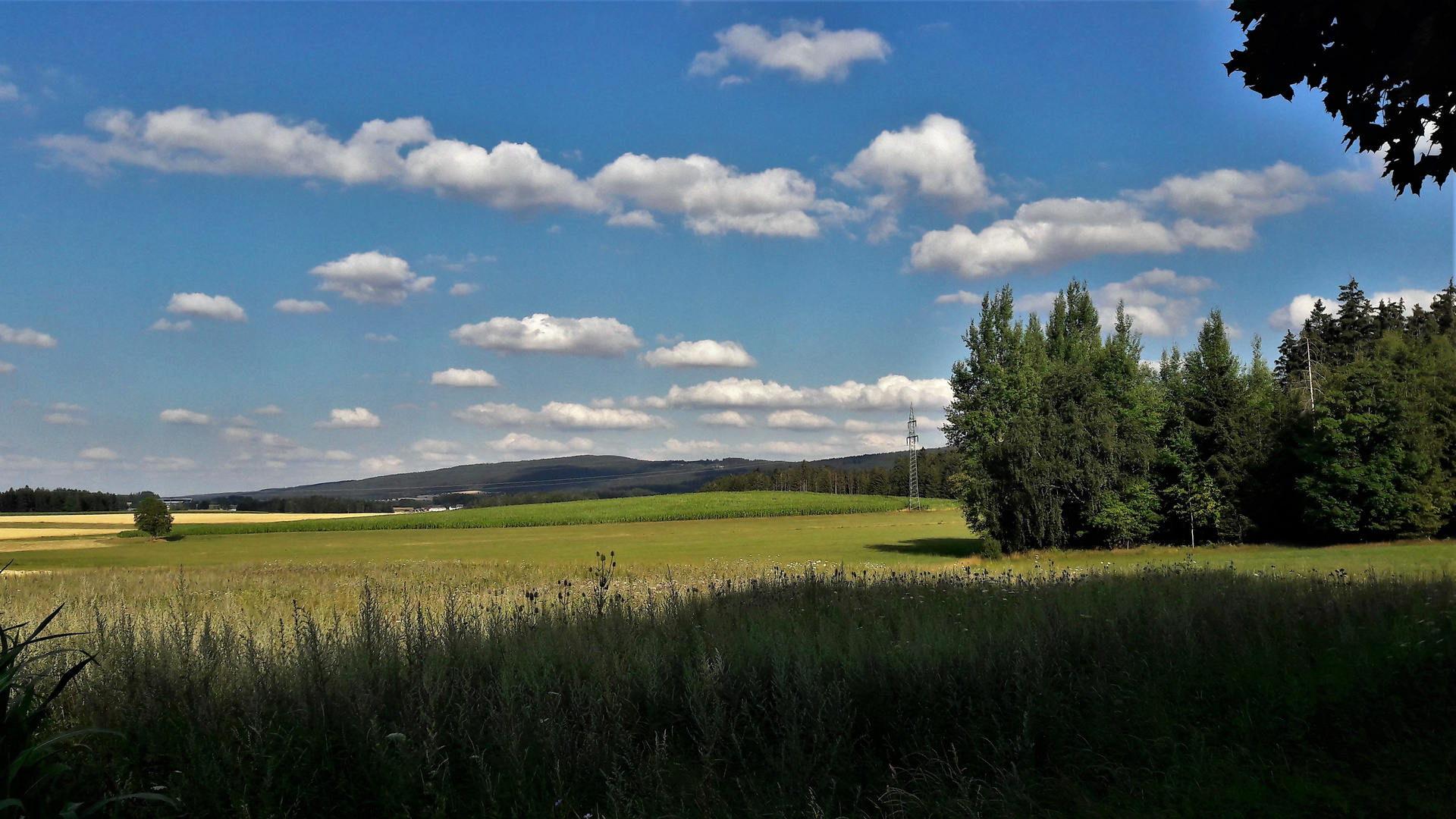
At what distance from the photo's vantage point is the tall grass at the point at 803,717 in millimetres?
5727

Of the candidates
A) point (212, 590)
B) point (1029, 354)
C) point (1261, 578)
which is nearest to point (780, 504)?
point (1029, 354)

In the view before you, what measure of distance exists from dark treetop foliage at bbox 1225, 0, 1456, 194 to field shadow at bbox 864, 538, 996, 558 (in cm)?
3697

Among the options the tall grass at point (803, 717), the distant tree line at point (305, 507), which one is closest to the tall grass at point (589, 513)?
the distant tree line at point (305, 507)

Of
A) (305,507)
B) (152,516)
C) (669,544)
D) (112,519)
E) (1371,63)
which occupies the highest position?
(1371,63)

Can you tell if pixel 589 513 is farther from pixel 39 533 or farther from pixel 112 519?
pixel 112 519

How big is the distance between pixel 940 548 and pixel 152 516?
8487 centimetres

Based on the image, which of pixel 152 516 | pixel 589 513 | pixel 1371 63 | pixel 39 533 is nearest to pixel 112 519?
pixel 39 533

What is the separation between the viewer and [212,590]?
26.0 metres

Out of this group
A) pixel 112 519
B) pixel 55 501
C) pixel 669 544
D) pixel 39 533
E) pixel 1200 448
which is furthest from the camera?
pixel 55 501

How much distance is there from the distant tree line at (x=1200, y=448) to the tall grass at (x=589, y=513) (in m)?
74.8

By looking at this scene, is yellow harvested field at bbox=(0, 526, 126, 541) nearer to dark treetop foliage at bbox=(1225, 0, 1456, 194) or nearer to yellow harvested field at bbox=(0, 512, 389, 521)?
yellow harvested field at bbox=(0, 512, 389, 521)

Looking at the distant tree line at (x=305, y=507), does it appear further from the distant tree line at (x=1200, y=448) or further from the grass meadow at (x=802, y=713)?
the grass meadow at (x=802, y=713)

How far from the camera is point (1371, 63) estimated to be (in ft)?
24.8

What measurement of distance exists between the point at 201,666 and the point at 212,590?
22.3 metres
